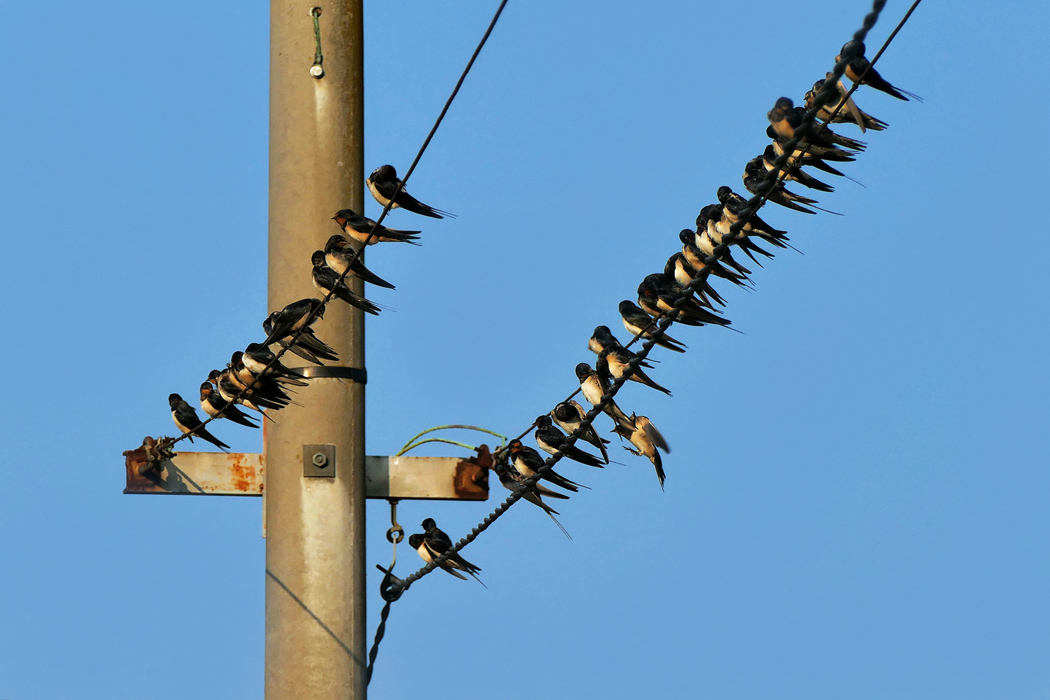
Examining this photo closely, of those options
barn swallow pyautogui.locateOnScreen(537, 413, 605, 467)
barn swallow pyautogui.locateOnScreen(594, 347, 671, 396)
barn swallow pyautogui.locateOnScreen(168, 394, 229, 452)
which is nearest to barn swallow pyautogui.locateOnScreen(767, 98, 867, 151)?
barn swallow pyautogui.locateOnScreen(594, 347, 671, 396)

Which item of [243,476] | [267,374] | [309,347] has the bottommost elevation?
[243,476]

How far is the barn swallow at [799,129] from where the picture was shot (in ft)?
16.9

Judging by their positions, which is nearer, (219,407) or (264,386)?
(264,386)

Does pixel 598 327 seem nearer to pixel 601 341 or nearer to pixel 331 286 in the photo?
pixel 601 341

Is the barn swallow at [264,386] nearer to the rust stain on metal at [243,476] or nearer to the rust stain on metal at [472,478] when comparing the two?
the rust stain on metal at [243,476]

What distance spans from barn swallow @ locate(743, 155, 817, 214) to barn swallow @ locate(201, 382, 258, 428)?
3.19 meters

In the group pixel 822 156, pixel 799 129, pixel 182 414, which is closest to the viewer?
pixel 799 129

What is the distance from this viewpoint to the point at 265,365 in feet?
26.8

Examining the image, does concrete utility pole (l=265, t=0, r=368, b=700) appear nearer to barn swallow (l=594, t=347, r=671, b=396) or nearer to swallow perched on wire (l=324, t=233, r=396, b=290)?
swallow perched on wire (l=324, t=233, r=396, b=290)

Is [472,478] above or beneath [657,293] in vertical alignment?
beneath

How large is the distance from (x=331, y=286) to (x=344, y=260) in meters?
0.17

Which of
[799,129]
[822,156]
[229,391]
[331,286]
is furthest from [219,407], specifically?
[799,129]

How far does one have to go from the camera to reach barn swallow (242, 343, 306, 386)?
322 inches

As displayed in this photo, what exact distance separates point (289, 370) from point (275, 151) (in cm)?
127
